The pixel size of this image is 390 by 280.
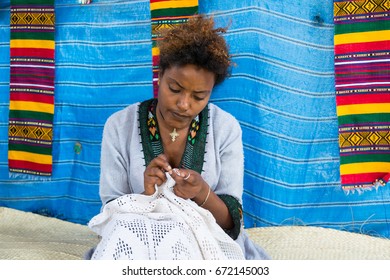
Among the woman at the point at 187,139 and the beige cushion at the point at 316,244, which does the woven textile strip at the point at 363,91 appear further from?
the woman at the point at 187,139

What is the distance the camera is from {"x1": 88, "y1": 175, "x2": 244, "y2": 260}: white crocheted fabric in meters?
2.33

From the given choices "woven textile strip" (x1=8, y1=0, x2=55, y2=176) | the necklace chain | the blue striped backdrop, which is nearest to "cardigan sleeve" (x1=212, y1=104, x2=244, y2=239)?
A: the necklace chain

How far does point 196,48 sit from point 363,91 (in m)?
1.31

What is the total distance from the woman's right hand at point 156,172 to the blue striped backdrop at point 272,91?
1294mm

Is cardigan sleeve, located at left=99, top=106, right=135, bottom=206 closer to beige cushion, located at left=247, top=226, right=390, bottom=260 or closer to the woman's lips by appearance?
the woman's lips

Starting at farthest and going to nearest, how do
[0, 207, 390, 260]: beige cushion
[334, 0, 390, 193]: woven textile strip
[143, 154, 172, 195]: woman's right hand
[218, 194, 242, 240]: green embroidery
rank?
[334, 0, 390, 193]: woven textile strip < [0, 207, 390, 260]: beige cushion < [218, 194, 242, 240]: green embroidery < [143, 154, 172, 195]: woman's right hand

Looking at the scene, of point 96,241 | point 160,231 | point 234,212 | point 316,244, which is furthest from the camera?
point 96,241

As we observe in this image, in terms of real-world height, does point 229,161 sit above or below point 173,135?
below

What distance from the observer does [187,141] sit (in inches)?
114

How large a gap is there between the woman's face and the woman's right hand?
0.25 m

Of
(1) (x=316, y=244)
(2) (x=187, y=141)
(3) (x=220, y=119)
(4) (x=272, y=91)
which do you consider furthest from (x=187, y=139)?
(1) (x=316, y=244)

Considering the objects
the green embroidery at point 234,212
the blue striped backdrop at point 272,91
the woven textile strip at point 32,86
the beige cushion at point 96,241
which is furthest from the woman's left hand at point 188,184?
the woven textile strip at point 32,86

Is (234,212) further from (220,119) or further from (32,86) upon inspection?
(32,86)

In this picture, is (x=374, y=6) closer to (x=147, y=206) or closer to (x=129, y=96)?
(x=129, y=96)
